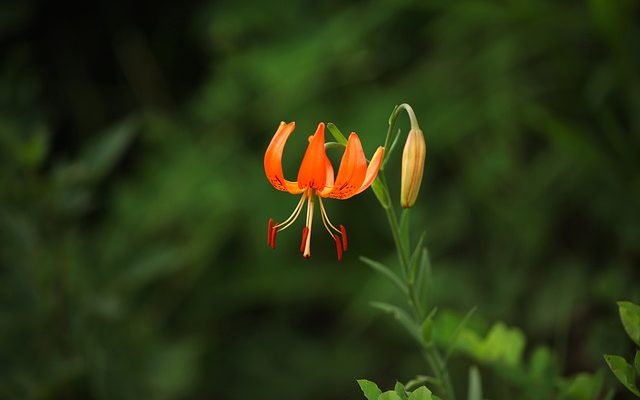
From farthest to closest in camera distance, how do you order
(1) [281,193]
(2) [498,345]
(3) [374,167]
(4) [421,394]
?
(1) [281,193] → (2) [498,345] → (3) [374,167] → (4) [421,394]

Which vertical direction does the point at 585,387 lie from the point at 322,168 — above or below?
below

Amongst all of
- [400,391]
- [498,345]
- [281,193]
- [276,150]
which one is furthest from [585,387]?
[281,193]

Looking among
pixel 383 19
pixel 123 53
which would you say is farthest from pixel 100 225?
pixel 383 19

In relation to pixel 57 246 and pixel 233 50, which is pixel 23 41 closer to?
pixel 233 50

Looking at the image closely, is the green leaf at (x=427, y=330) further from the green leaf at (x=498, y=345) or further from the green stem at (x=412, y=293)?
the green leaf at (x=498, y=345)

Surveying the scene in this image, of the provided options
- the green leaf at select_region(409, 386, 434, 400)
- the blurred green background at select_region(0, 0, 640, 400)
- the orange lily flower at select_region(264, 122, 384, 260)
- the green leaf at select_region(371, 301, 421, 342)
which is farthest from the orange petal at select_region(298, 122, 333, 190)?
the blurred green background at select_region(0, 0, 640, 400)

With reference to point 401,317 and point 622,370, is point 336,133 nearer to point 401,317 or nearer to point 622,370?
point 401,317
